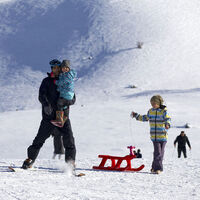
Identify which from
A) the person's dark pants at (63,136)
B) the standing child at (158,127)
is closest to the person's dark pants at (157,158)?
the standing child at (158,127)

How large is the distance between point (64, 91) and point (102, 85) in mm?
28169

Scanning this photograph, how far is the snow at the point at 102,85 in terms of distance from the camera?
551cm

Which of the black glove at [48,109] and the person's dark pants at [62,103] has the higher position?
the person's dark pants at [62,103]

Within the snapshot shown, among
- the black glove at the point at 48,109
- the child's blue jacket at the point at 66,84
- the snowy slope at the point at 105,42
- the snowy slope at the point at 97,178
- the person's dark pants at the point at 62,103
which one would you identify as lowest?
the snowy slope at the point at 97,178

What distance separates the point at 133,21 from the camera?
45406mm

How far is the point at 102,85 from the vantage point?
3412cm

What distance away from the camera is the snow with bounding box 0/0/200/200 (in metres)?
5.51

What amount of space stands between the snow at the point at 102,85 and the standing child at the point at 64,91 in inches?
31.8

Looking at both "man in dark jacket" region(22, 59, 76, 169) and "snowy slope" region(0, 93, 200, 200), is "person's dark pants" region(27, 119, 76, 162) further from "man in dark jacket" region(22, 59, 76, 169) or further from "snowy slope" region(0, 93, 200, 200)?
"snowy slope" region(0, 93, 200, 200)

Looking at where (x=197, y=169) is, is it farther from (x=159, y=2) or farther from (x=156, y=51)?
(x=159, y=2)

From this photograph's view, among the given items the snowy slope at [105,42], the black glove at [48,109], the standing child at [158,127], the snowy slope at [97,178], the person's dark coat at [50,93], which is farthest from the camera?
the snowy slope at [105,42]

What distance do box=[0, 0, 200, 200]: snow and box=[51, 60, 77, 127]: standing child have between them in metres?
0.81

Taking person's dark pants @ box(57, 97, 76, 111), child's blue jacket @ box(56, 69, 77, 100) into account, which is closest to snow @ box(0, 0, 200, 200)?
person's dark pants @ box(57, 97, 76, 111)

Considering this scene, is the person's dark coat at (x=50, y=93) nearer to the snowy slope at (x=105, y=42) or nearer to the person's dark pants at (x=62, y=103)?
the person's dark pants at (x=62, y=103)
